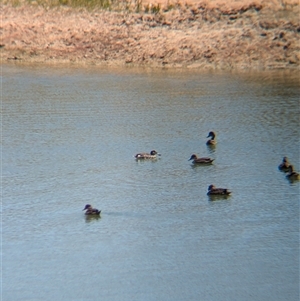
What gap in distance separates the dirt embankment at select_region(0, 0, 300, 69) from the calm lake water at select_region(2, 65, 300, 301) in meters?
2.85

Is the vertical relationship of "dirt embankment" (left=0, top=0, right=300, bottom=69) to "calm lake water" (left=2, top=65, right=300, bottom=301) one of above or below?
above

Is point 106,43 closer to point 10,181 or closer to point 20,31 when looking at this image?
point 20,31

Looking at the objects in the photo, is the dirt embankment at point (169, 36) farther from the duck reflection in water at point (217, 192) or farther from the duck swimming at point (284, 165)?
the duck reflection in water at point (217, 192)

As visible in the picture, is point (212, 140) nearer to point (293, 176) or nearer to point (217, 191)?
point (293, 176)

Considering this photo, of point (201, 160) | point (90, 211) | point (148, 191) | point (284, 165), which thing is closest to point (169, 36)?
point (201, 160)

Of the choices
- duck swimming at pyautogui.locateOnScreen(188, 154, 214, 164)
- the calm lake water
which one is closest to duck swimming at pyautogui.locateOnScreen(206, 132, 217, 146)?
the calm lake water

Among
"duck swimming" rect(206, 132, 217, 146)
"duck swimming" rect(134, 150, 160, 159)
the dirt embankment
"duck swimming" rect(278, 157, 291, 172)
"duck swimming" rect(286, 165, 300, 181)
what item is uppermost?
the dirt embankment

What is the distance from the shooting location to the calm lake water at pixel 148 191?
13594mm

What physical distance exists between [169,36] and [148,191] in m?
14.1

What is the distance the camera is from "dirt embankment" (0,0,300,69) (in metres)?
30.1

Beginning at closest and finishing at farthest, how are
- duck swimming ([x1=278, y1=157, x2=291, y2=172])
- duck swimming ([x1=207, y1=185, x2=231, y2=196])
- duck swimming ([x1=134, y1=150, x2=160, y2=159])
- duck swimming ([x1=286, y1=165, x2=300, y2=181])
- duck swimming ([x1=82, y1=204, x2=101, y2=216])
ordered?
duck swimming ([x1=82, y1=204, x2=101, y2=216]), duck swimming ([x1=207, y1=185, x2=231, y2=196]), duck swimming ([x1=286, y1=165, x2=300, y2=181]), duck swimming ([x1=278, y1=157, x2=291, y2=172]), duck swimming ([x1=134, y1=150, x2=160, y2=159])

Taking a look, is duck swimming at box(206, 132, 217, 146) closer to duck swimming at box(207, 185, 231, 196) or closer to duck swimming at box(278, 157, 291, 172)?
duck swimming at box(278, 157, 291, 172)

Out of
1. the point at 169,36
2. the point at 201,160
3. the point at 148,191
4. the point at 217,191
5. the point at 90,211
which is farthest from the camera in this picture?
the point at 169,36

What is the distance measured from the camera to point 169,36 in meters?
30.7
